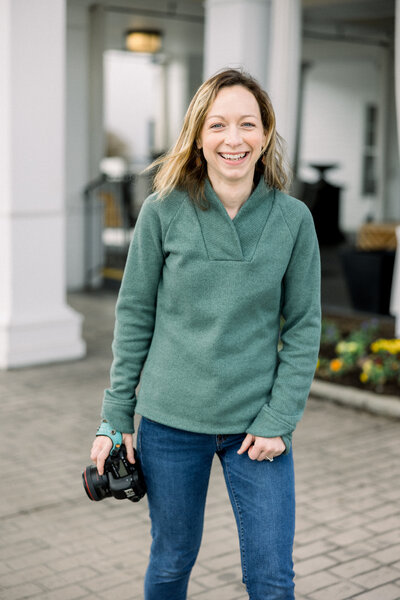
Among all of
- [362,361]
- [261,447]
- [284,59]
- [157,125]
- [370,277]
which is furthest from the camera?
[157,125]

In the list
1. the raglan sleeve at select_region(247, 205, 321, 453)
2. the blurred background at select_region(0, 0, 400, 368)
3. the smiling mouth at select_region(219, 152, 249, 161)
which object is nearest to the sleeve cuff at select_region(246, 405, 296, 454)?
the raglan sleeve at select_region(247, 205, 321, 453)

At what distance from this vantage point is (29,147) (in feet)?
23.0

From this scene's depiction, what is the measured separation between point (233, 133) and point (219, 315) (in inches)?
18.9

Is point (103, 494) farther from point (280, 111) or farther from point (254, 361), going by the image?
point (280, 111)

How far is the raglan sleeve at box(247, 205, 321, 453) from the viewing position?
7.81 feet

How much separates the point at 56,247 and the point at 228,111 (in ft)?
16.6

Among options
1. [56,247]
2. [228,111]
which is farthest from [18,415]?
[228,111]

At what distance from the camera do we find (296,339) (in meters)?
2.44

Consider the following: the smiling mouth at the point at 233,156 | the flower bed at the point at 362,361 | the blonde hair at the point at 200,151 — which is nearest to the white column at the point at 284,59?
the flower bed at the point at 362,361

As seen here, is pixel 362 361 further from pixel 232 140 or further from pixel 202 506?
pixel 232 140

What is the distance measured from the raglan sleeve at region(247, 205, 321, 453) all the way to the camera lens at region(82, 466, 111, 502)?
→ 429 millimetres

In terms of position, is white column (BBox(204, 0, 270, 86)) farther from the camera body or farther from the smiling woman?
the camera body

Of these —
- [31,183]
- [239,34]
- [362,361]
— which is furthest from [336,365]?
[239,34]

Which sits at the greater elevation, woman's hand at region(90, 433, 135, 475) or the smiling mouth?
the smiling mouth
